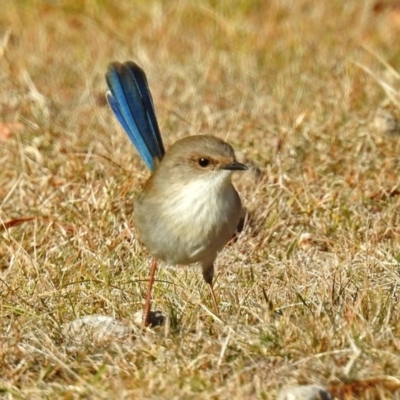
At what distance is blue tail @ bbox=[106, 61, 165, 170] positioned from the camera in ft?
18.5

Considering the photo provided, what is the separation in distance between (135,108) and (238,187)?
767 mm

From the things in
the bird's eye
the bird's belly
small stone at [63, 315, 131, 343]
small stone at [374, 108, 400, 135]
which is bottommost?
small stone at [63, 315, 131, 343]

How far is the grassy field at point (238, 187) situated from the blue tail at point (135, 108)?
376 mm

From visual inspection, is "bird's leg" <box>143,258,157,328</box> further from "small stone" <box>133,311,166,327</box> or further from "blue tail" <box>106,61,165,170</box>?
"blue tail" <box>106,61,165,170</box>

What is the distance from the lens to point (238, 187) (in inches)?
244

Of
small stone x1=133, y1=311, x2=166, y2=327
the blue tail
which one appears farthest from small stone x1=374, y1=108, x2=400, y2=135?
small stone x1=133, y1=311, x2=166, y2=327

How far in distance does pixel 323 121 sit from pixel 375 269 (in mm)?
1972

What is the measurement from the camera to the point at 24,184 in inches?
245

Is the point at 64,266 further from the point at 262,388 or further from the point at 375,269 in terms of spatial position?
the point at 262,388

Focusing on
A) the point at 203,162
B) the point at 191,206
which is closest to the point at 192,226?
the point at 191,206

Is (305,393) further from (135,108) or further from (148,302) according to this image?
(135,108)

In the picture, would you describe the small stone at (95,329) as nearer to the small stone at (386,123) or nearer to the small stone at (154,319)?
the small stone at (154,319)

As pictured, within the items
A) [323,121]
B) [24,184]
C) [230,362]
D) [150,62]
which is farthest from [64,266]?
[150,62]

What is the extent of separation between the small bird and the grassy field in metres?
0.18
